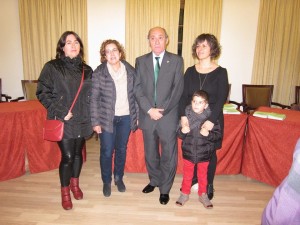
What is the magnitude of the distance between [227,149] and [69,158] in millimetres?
1762

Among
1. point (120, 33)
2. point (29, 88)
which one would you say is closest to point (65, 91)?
point (29, 88)

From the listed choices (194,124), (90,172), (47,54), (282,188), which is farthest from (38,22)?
(282,188)

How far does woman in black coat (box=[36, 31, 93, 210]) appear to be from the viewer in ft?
6.94

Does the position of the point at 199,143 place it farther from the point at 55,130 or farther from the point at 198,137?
the point at 55,130

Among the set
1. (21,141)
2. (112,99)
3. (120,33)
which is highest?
(120,33)

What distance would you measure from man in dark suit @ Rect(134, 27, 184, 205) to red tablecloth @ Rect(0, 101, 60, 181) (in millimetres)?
1343

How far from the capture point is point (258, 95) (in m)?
4.57

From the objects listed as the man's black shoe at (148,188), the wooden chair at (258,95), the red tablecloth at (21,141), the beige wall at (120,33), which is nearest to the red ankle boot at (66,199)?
the man's black shoe at (148,188)

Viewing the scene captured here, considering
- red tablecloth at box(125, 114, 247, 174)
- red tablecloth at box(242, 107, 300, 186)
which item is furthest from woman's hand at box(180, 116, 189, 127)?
red tablecloth at box(242, 107, 300, 186)

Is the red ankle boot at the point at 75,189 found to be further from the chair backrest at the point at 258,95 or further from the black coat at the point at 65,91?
the chair backrest at the point at 258,95

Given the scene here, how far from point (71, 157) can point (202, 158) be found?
120 centimetres

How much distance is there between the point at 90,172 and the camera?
320 cm

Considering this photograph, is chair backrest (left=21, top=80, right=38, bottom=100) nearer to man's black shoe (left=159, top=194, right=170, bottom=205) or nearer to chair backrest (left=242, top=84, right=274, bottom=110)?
man's black shoe (left=159, top=194, right=170, bottom=205)

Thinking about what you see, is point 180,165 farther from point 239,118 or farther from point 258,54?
point 258,54
